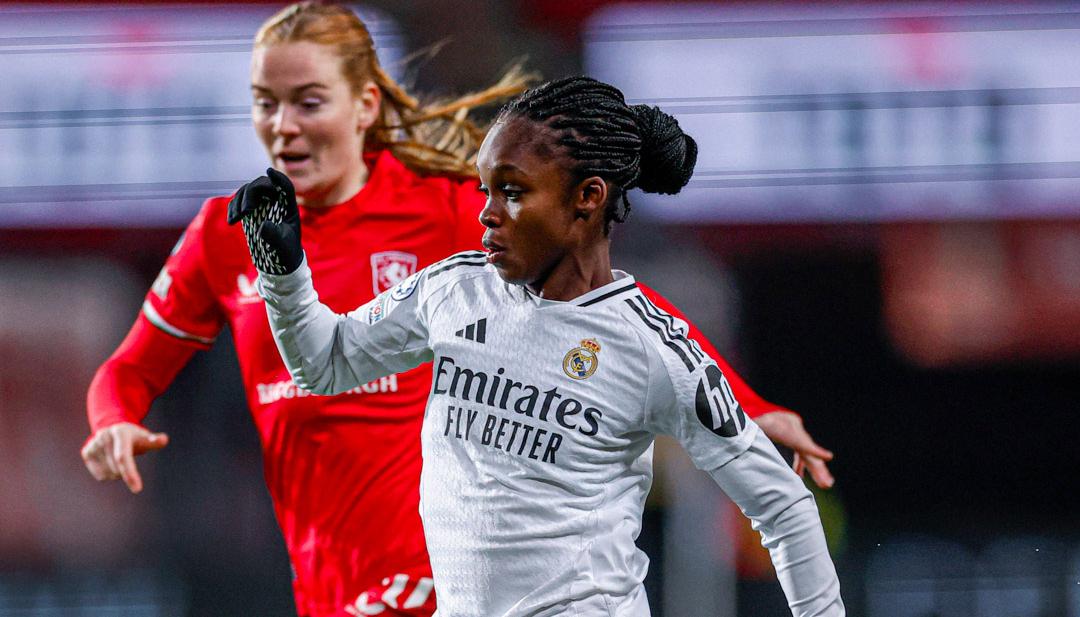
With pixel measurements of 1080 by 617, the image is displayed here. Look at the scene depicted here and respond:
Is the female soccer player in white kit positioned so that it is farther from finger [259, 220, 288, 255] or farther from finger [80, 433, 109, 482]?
finger [80, 433, 109, 482]

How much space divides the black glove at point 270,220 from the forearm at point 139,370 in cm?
85

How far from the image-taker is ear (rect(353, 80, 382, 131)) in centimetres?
248

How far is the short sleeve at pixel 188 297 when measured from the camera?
2434 mm

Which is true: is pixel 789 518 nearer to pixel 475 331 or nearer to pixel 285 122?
pixel 475 331

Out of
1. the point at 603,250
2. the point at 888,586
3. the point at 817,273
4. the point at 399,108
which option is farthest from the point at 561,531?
the point at 817,273

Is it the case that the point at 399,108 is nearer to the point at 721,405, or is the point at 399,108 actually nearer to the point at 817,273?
the point at 721,405

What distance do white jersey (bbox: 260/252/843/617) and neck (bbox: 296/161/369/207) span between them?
29.1 inches

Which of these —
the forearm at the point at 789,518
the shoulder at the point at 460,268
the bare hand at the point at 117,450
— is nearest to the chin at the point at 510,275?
the shoulder at the point at 460,268

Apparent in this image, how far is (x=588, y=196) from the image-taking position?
1634 millimetres

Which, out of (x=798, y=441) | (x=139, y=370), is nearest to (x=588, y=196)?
(x=798, y=441)

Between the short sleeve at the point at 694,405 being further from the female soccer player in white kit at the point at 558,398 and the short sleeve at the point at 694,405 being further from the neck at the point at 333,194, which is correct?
the neck at the point at 333,194

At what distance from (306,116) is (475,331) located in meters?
0.86

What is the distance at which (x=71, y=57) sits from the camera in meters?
4.82

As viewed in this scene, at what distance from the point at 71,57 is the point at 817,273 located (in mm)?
2957
